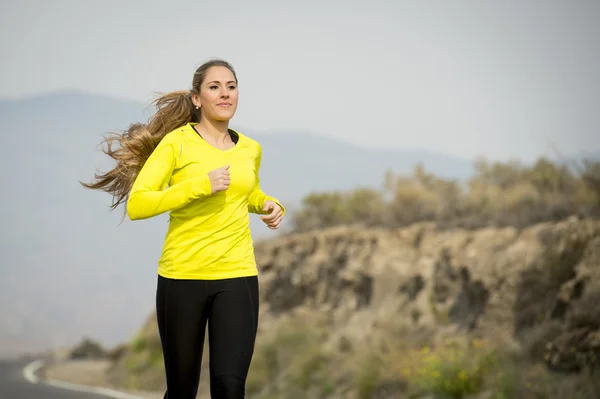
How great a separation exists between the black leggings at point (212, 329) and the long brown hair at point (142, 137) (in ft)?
2.80

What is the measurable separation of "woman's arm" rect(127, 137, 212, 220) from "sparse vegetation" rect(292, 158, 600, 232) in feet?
27.2

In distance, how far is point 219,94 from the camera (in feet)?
18.7

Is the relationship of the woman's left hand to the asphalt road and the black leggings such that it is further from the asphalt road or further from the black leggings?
the asphalt road

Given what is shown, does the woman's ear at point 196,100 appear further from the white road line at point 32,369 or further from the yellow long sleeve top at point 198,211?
the white road line at point 32,369

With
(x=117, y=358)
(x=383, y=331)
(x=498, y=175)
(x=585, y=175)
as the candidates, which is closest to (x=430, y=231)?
(x=498, y=175)

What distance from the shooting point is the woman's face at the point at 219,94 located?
5.72 m

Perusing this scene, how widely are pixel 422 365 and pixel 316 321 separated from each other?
21.2ft

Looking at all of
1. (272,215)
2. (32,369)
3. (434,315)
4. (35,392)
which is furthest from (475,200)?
(32,369)

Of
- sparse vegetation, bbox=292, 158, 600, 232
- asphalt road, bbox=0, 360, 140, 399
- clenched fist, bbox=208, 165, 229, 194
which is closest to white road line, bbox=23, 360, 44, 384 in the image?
asphalt road, bbox=0, 360, 140, 399

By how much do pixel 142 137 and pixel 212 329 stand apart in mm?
1340

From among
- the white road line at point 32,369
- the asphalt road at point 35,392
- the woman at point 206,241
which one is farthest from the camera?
the white road line at point 32,369

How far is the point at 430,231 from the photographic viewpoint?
17.8m

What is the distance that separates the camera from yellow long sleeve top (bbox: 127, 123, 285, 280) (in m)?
5.48

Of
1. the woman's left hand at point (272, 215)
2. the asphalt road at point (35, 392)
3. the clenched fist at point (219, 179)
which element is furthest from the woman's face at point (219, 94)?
the asphalt road at point (35, 392)
